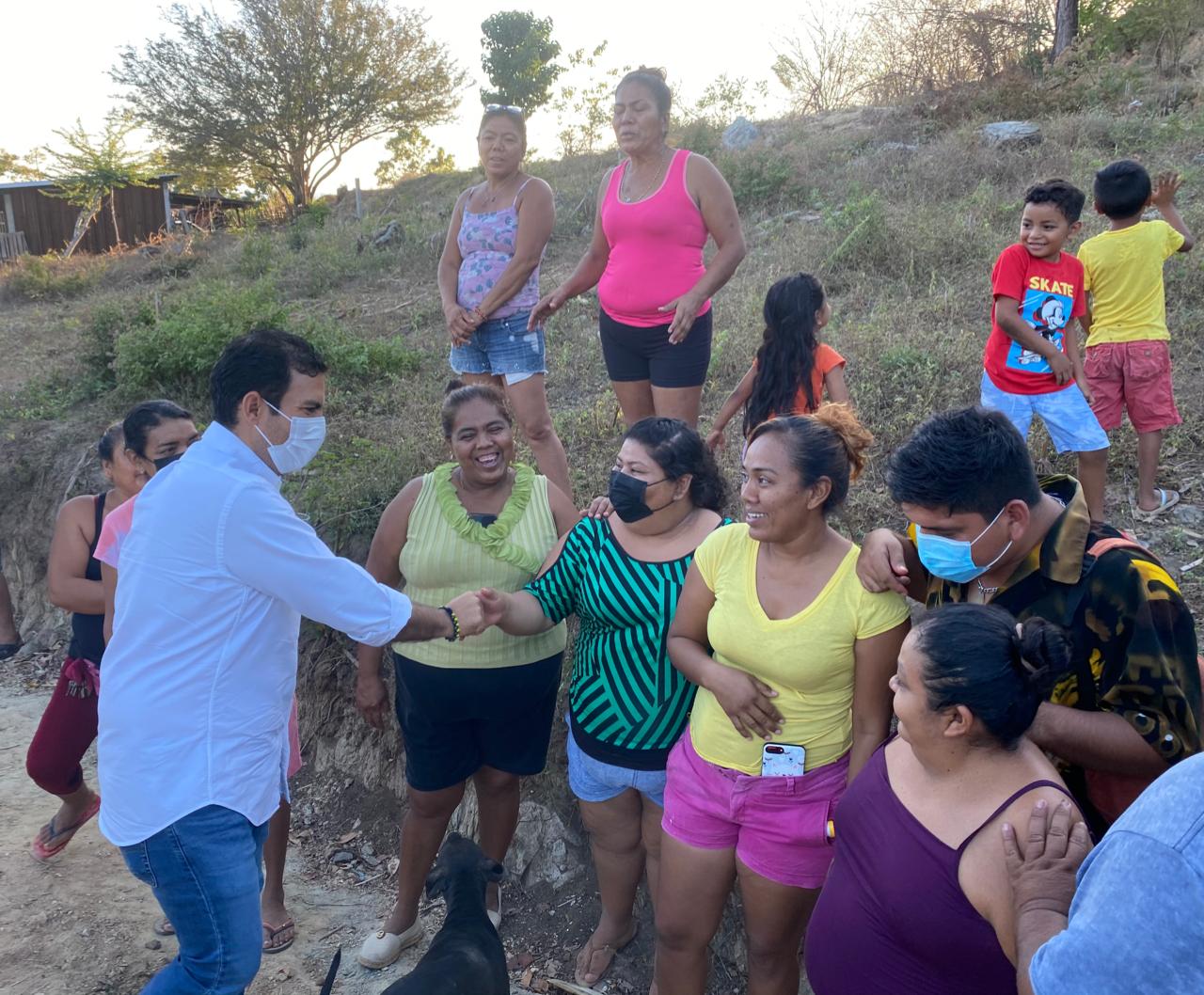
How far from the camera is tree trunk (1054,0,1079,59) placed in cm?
1544

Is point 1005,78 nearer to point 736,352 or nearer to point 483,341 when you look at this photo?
point 736,352

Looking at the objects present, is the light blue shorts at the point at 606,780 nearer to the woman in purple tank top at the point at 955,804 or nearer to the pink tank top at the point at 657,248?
the woman in purple tank top at the point at 955,804

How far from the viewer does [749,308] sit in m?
8.20

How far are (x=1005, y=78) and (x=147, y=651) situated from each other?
584 inches

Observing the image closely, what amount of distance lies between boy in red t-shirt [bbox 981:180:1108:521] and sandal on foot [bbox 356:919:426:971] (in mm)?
3736

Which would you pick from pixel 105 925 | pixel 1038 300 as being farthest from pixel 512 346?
pixel 105 925

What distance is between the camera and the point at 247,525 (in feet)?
8.54

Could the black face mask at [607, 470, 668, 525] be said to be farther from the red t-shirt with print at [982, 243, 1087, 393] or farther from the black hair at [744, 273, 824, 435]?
the red t-shirt with print at [982, 243, 1087, 393]

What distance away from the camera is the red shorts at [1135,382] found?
16.9ft

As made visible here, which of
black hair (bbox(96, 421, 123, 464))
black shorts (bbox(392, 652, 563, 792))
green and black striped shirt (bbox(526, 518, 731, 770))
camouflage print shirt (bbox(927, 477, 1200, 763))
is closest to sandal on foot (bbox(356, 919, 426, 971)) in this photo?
black shorts (bbox(392, 652, 563, 792))

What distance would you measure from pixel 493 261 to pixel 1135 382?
3.56 metres

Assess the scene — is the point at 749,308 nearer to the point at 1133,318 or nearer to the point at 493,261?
the point at 1133,318

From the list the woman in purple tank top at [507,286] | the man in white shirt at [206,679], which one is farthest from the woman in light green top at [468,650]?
the woman in purple tank top at [507,286]

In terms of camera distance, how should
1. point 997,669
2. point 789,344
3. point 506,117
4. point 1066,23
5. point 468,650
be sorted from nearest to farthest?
point 997,669
point 468,650
point 789,344
point 506,117
point 1066,23
